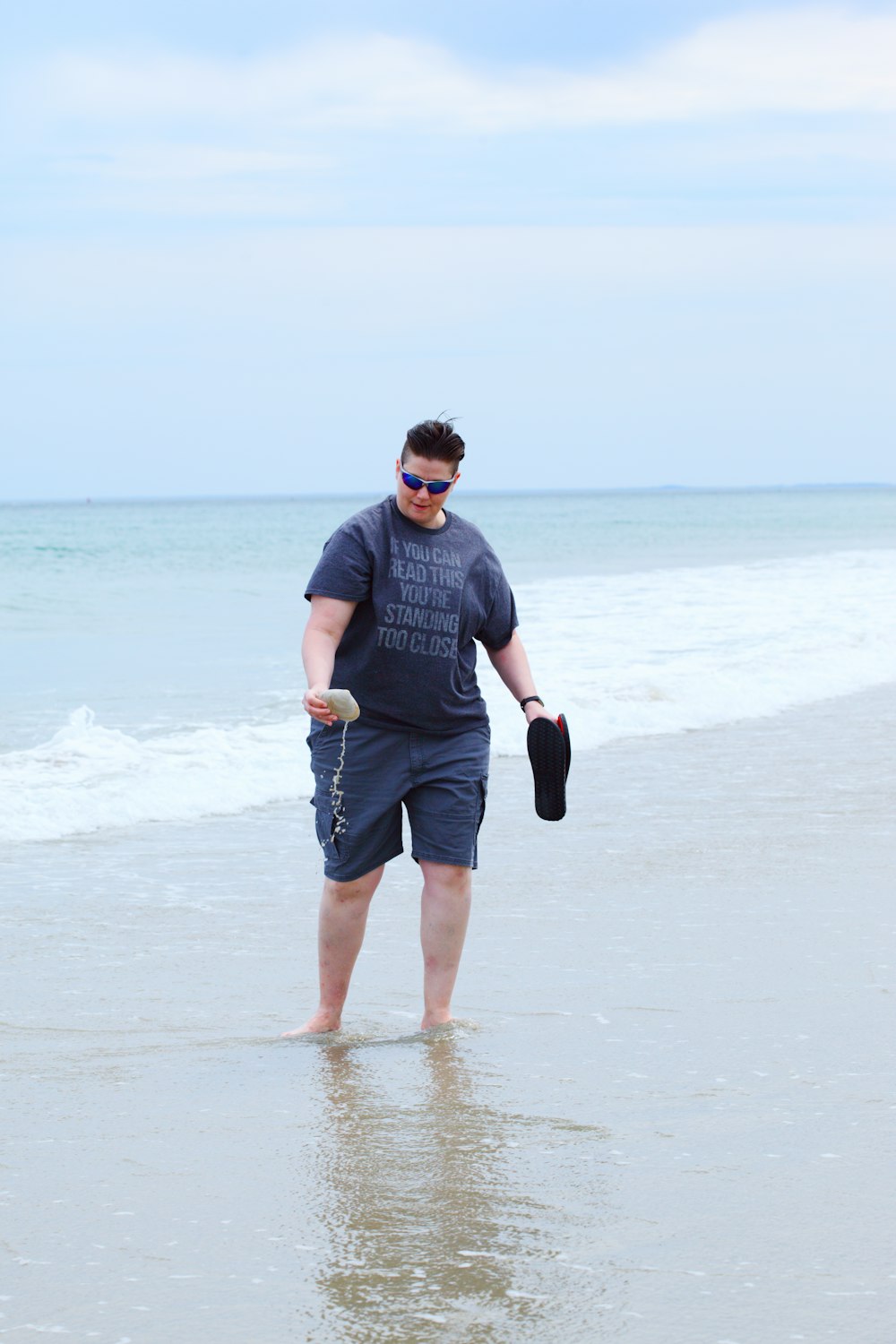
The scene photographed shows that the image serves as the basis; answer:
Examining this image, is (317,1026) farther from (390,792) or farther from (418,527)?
(418,527)

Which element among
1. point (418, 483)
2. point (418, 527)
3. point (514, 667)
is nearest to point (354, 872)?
point (514, 667)

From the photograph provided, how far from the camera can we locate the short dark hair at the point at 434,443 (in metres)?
3.89

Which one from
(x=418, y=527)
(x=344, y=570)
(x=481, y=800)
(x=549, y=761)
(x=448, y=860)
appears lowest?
(x=448, y=860)

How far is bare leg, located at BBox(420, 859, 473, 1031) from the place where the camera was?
4121 millimetres

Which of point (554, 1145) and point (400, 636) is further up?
point (400, 636)

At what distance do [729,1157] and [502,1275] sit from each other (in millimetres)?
727

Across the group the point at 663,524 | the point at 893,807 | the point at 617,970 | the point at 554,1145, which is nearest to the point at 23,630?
the point at 893,807

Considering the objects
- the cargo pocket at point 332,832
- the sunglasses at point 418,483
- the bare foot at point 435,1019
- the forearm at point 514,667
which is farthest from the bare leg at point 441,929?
the sunglasses at point 418,483

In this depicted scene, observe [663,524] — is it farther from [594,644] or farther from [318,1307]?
[318,1307]

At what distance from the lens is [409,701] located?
3975mm

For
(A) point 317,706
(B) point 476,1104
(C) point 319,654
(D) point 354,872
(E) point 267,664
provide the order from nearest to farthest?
1. (B) point 476,1104
2. (A) point 317,706
3. (C) point 319,654
4. (D) point 354,872
5. (E) point 267,664

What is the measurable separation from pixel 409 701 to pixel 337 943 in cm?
73

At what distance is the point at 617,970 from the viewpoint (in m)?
4.63

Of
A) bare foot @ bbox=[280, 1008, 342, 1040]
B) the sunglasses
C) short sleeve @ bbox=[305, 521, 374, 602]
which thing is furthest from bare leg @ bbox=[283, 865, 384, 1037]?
the sunglasses
